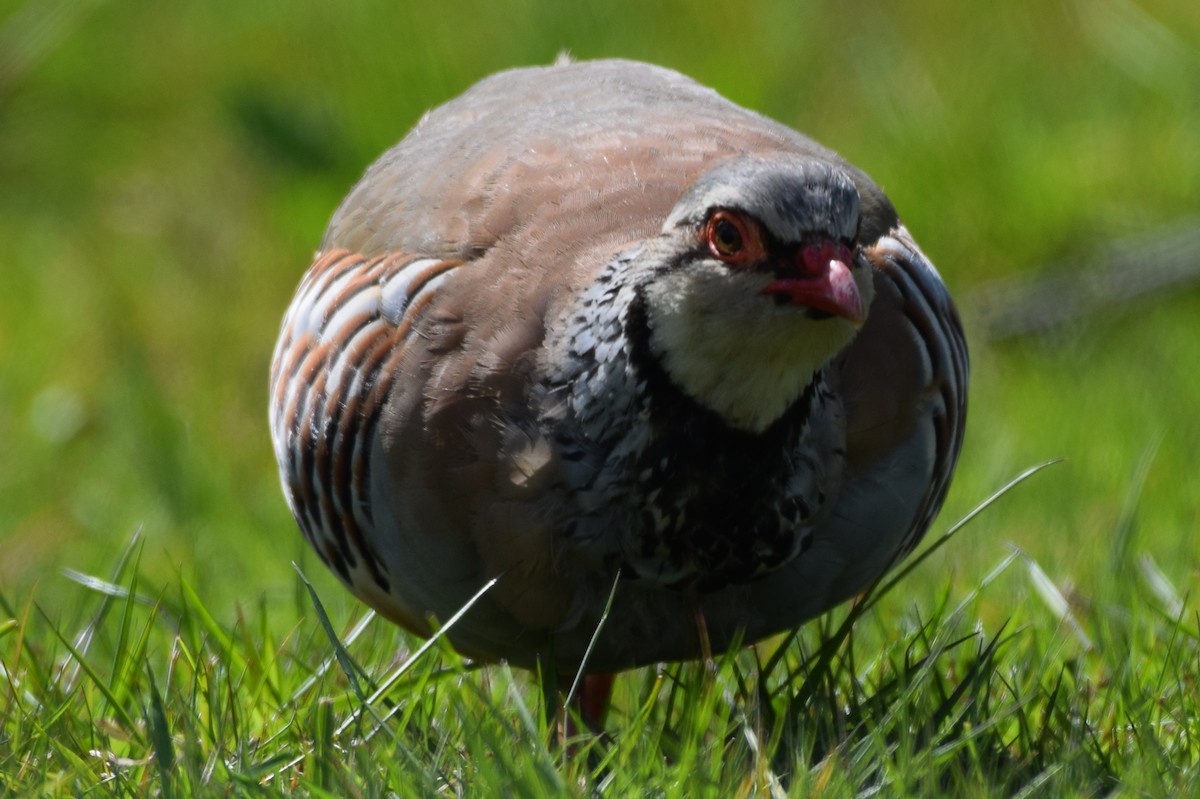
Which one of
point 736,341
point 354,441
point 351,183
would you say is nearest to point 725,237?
point 736,341

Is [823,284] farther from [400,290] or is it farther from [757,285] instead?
[400,290]

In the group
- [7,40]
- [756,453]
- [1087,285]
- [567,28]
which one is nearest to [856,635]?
[756,453]

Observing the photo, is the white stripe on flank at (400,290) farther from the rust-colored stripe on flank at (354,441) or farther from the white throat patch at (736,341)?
the white throat patch at (736,341)

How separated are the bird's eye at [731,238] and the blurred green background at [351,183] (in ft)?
7.20

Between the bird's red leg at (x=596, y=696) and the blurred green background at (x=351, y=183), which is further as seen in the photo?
the blurred green background at (x=351, y=183)

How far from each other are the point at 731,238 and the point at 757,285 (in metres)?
0.10

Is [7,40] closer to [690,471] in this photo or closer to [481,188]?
[481,188]

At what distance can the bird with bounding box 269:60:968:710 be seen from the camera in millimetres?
2850

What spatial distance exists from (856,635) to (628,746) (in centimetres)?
121

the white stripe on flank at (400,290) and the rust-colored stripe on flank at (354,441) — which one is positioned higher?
the white stripe on flank at (400,290)

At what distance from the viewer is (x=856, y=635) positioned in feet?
12.6

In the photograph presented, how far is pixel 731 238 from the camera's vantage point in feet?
9.23

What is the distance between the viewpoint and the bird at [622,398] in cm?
285

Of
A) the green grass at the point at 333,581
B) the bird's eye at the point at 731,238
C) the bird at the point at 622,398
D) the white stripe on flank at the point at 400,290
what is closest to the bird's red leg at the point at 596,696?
the green grass at the point at 333,581
